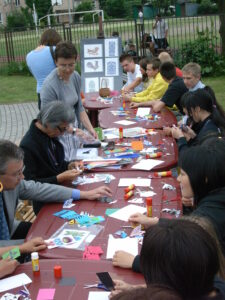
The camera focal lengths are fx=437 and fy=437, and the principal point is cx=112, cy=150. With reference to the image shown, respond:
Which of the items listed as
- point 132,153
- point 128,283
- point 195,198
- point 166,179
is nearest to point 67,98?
point 132,153

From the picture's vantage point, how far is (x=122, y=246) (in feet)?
8.75

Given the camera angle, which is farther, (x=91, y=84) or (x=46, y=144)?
(x=91, y=84)

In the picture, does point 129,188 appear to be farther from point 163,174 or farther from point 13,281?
point 13,281

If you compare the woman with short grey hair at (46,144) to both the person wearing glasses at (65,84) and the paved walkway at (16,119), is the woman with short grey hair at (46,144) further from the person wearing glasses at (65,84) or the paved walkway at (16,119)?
the paved walkway at (16,119)

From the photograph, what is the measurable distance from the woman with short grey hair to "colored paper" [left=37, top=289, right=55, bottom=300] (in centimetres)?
152

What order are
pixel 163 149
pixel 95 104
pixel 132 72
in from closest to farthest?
pixel 163 149 → pixel 95 104 → pixel 132 72

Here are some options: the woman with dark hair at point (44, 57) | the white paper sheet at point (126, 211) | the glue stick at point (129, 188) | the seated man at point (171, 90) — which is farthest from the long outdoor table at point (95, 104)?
the white paper sheet at point (126, 211)

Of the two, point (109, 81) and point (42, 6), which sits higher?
point (42, 6)

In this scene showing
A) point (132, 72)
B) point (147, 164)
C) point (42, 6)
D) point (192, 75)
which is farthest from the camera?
point (42, 6)

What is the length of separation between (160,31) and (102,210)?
13876 mm

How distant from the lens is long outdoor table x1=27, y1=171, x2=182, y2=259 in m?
2.68

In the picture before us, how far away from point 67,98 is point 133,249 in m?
2.56

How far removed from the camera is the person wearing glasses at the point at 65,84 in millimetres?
4520

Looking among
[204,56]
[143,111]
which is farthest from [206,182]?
[204,56]
